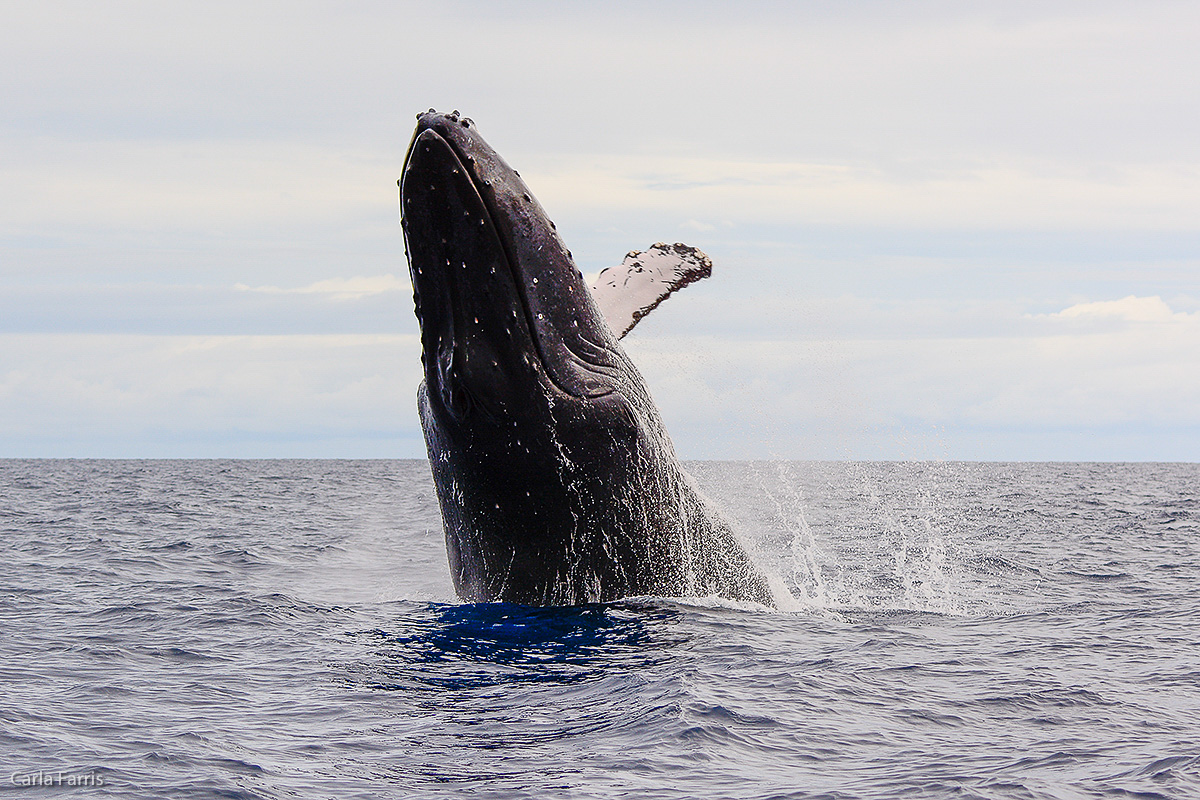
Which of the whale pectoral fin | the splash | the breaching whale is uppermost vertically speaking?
the whale pectoral fin

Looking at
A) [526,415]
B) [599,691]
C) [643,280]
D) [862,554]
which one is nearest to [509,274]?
[526,415]

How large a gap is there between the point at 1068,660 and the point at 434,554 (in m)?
11.8

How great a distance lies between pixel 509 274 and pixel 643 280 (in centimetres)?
285

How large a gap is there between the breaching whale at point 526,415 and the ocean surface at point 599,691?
16.2 inches

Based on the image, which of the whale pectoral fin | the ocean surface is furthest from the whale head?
the whale pectoral fin

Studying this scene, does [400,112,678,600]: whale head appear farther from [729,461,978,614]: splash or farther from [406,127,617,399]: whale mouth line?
[729,461,978,614]: splash

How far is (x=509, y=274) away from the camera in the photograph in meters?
7.02

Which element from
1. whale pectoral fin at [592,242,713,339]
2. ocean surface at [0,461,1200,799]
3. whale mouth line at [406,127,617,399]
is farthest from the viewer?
whale pectoral fin at [592,242,713,339]

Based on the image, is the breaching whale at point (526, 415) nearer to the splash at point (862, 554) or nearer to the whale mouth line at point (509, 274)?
the whale mouth line at point (509, 274)

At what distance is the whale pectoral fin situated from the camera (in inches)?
369

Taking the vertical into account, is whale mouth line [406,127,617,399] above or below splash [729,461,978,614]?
above

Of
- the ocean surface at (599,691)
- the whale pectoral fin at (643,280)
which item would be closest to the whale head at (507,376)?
the ocean surface at (599,691)

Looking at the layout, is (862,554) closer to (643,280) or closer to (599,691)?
(643,280)

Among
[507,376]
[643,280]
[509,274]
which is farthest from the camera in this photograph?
[643,280]
